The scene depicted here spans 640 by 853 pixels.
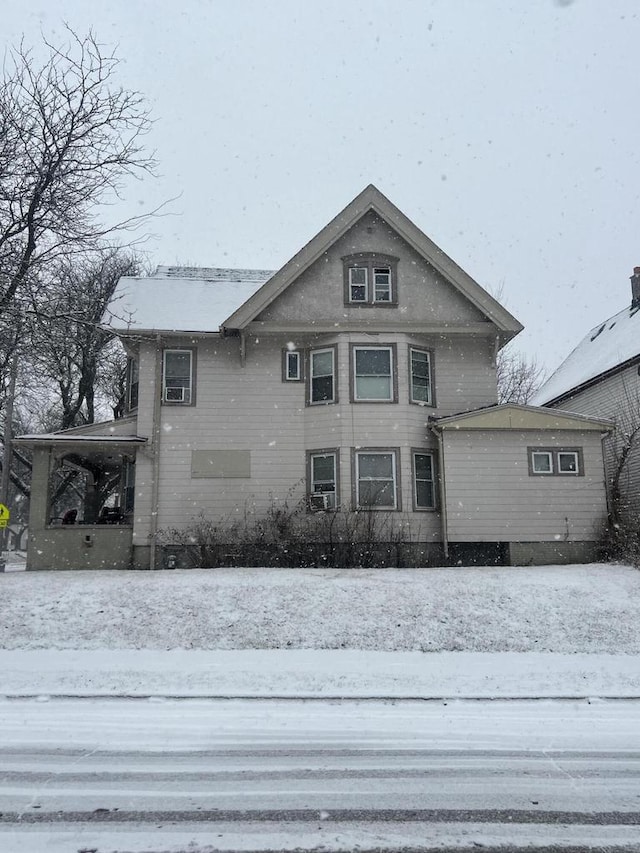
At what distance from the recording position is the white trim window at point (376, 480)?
1736 cm

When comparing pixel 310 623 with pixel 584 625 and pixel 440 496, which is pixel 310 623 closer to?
pixel 584 625

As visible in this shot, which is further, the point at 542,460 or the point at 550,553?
the point at 542,460

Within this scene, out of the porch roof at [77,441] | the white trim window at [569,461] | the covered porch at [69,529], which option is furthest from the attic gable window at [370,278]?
the covered porch at [69,529]

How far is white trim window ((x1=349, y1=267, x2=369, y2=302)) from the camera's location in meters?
18.7

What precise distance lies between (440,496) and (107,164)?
1074cm

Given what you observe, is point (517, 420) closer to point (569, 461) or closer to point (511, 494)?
point (569, 461)

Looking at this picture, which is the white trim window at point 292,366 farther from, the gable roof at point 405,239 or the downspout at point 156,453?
the downspout at point 156,453

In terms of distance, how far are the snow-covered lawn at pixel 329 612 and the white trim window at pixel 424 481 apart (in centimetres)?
380

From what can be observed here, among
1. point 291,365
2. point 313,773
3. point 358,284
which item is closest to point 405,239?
point 358,284

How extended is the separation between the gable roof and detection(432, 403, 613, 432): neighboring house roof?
2.47m

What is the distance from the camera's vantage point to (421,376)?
61.1 feet

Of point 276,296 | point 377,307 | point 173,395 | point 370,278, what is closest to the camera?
point 276,296

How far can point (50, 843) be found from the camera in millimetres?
4262

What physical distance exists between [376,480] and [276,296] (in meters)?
5.36
